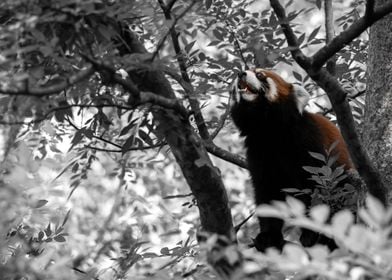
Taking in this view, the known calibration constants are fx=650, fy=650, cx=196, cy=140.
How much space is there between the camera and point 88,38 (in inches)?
111

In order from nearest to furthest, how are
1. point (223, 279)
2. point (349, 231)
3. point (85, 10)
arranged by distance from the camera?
point (349, 231) < point (223, 279) < point (85, 10)

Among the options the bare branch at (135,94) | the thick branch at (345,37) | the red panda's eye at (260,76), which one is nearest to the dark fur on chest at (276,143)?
the red panda's eye at (260,76)

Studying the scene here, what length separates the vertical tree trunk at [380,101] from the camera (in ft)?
11.7

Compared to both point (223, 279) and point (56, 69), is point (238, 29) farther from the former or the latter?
point (223, 279)

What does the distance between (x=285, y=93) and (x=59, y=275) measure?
3.44 meters

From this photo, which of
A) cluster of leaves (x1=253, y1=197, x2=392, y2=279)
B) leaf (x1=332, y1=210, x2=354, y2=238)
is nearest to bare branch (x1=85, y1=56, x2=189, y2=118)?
cluster of leaves (x1=253, y1=197, x2=392, y2=279)

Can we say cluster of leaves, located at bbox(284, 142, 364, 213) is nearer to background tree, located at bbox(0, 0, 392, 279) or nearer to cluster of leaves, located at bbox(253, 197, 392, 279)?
background tree, located at bbox(0, 0, 392, 279)

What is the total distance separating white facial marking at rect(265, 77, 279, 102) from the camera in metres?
5.13

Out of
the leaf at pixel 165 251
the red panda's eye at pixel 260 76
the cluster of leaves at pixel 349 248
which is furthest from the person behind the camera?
the red panda's eye at pixel 260 76

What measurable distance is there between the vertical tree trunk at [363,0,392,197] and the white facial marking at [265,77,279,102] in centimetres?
126

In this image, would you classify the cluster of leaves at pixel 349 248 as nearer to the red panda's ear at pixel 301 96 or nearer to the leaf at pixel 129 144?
the leaf at pixel 129 144

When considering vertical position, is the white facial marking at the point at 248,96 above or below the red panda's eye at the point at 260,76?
below

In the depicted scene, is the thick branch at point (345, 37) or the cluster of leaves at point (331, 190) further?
the cluster of leaves at point (331, 190)

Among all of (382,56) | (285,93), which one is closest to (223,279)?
(382,56)
